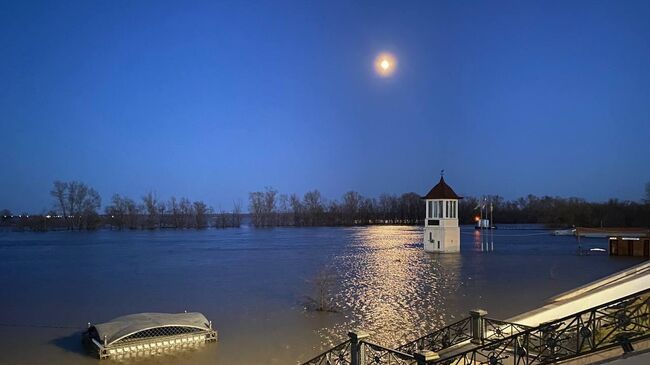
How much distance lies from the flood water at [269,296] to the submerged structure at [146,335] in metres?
0.56

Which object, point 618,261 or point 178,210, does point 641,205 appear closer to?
point 618,261

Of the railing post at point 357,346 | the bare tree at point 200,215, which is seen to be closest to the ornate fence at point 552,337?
the railing post at point 357,346

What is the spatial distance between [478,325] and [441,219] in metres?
33.9

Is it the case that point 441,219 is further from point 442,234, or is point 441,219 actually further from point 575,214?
point 575,214

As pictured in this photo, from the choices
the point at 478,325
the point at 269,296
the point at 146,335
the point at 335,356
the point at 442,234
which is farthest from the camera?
the point at 442,234

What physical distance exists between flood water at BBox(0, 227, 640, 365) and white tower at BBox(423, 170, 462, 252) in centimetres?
214

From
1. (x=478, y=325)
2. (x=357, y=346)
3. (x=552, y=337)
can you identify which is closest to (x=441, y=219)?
(x=478, y=325)

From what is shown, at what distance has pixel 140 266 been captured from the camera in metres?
39.8

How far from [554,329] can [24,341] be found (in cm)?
1609

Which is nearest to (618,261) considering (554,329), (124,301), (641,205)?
(124,301)

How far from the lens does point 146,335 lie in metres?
14.6

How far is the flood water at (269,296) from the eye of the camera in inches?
597

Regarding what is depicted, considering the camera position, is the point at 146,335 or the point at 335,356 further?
the point at 146,335

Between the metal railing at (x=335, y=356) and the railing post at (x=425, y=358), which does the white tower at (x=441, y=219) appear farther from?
the railing post at (x=425, y=358)
